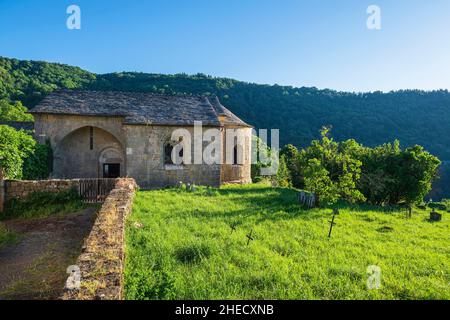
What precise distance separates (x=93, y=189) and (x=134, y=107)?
8008 mm

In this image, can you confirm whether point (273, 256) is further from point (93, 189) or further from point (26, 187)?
point (26, 187)

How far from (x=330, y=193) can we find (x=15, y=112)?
36435mm

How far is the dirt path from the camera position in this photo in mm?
5070

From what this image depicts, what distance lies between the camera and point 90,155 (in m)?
18.5

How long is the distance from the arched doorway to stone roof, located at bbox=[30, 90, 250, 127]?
1585 mm

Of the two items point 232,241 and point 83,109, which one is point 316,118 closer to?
point 83,109

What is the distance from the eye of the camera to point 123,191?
34.2 ft

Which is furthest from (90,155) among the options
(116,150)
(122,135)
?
(122,135)

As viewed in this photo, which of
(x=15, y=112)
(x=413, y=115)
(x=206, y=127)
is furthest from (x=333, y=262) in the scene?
(x=413, y=115)

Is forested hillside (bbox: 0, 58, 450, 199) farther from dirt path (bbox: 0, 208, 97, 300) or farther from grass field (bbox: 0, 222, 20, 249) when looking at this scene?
grass field (bbox: 0, 222, 20, 249)

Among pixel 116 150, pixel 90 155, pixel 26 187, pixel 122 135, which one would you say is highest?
pixel 122 135

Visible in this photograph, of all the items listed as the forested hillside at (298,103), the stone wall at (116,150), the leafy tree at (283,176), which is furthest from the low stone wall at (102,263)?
the forested hillside at (298,103)

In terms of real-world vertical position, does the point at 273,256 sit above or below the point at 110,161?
below
